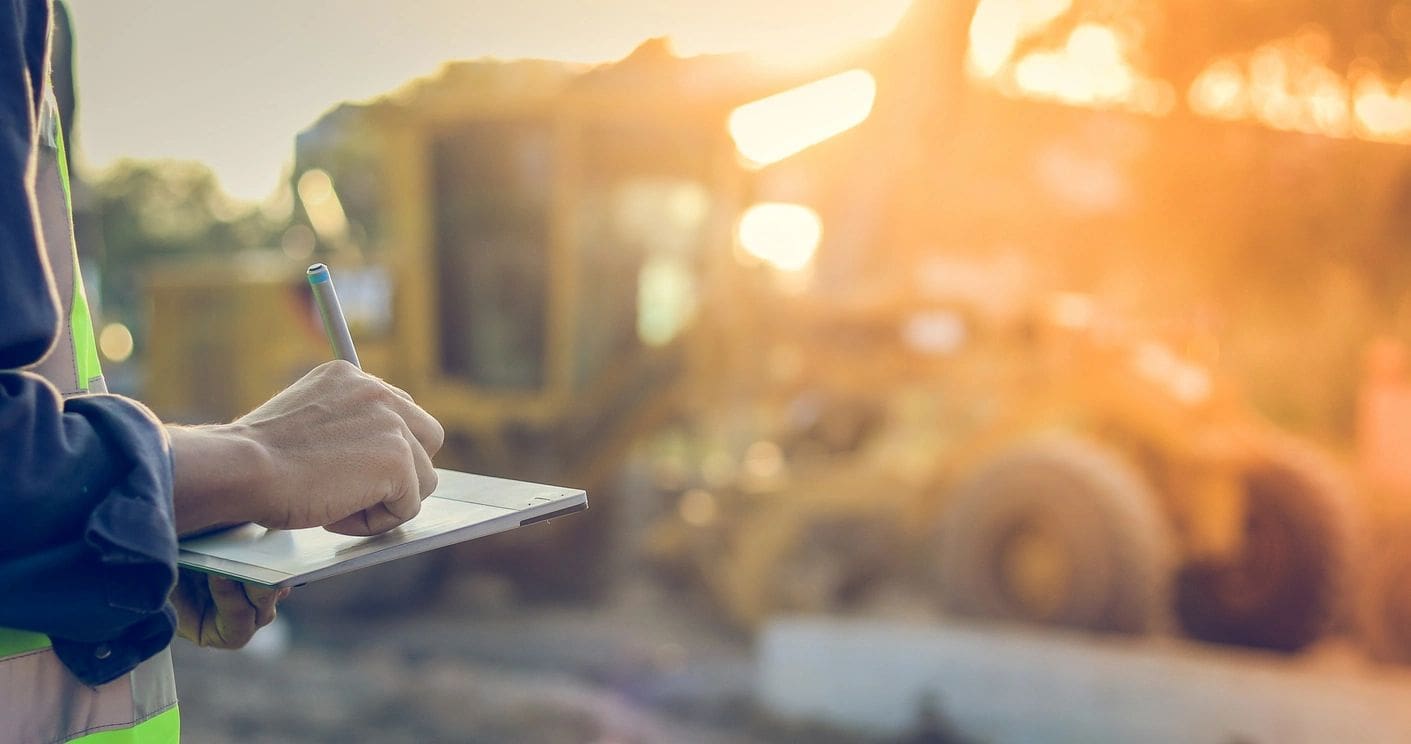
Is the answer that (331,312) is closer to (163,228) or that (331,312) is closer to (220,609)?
(220,609)

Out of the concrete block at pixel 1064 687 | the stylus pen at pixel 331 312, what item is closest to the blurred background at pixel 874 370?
the concrete block at pixel 1064 687

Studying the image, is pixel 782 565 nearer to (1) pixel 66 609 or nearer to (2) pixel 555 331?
(2) pixel 555 331

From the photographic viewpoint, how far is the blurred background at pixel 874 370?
442 cm

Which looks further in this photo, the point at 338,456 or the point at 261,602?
the point at 261,602

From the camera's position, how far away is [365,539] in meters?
0.93

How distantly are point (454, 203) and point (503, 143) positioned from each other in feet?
1.38

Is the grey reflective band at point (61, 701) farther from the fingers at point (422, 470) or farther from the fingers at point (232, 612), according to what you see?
the fingers at point (422, 470)

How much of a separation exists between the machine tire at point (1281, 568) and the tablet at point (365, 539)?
4.22 m

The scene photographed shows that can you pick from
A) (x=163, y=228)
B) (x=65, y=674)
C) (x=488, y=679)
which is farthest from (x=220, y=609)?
(x=163, y=228)

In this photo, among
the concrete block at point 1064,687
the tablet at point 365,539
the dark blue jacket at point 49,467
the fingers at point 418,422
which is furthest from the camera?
the concrete block at point 1064,687

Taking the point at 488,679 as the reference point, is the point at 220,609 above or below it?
above

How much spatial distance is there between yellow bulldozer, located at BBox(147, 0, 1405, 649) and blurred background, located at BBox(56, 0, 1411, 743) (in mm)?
20

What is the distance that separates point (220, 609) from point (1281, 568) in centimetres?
446

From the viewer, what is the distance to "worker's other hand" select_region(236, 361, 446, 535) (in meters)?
0.89
